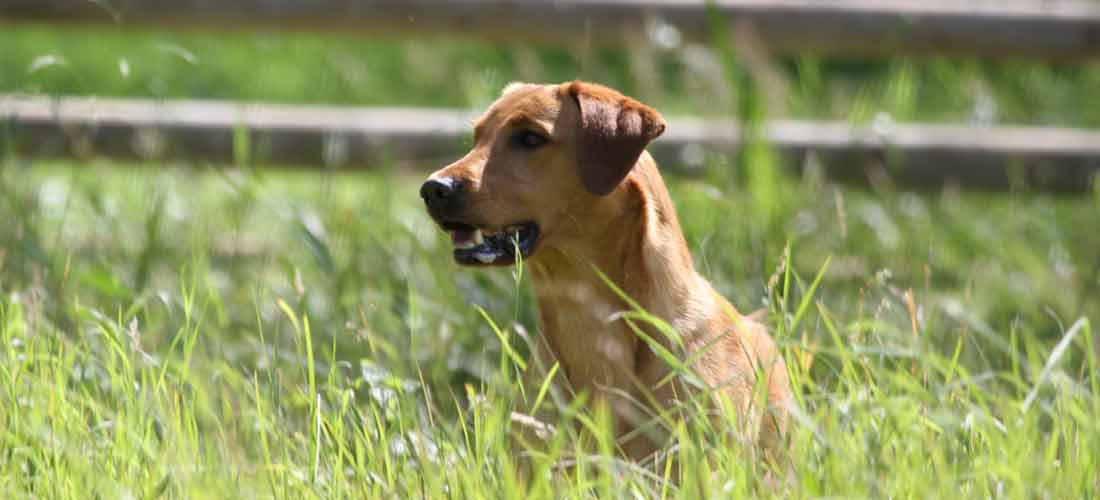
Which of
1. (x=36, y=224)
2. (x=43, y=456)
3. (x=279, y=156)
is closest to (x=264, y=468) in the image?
(x=43, y=456)

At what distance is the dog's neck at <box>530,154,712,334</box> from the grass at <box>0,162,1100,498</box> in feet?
0.28

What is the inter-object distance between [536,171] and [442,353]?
70cm

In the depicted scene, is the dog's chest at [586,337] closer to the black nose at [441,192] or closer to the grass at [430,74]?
the black nose at [441,192]

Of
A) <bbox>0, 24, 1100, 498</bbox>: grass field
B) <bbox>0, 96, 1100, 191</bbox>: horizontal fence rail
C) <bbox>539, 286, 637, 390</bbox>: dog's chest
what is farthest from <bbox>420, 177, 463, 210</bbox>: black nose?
<bbox>0, 96, 1100, 191</bbox>: horizontal fence rail

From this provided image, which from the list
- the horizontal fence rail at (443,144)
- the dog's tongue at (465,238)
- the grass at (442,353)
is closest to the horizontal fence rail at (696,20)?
the horizontal fence rail at (443,144)

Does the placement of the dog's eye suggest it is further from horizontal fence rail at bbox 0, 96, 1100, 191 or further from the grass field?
horizontal fence rail at bbox 0, 96, 1100, 191

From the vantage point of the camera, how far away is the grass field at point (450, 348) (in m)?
2.40

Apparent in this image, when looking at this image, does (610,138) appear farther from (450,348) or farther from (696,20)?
(696,20)

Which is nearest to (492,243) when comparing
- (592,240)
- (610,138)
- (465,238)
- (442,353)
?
(465,238)

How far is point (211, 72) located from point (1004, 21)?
4.81 m

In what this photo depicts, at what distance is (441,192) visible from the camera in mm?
2887

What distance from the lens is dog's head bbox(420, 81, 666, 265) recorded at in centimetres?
292

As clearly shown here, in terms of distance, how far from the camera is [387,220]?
424 cm

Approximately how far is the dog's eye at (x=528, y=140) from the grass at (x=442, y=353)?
0.38 meters
